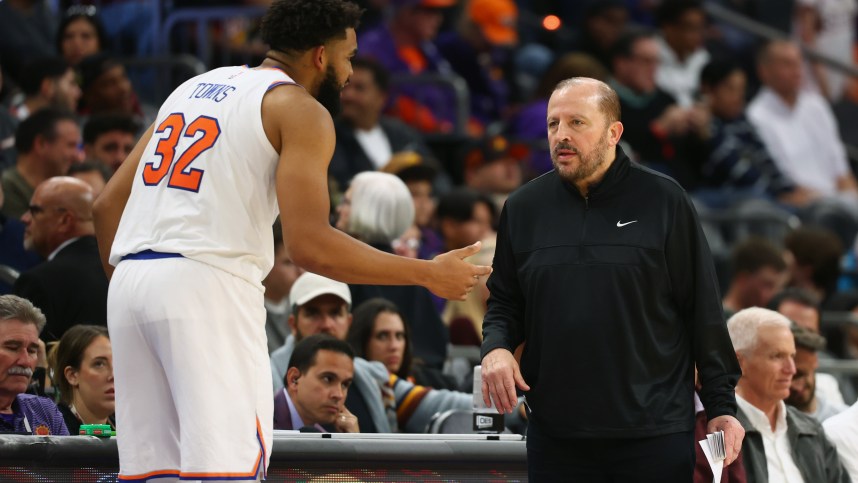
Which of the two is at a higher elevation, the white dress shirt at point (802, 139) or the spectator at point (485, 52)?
the spectator at point (485, 52)

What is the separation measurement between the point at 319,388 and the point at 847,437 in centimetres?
240

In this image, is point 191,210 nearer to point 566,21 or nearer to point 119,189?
point 119,189

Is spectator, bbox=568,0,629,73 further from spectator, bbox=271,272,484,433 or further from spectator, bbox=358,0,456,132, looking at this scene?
spectator, bbox=271,272,484,433

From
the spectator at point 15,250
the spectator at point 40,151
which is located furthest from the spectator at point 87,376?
the spectator at point 40,151

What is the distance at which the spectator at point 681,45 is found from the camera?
45.9ft

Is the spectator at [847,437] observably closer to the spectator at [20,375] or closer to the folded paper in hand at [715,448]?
the folded paper in hand at [715,448]

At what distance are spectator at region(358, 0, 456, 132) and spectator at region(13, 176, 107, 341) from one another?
5.40 m

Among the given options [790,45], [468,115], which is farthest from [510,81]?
[790,45]

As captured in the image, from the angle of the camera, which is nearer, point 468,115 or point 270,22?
point 270,22

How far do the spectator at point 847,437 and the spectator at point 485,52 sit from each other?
7250 millimetres

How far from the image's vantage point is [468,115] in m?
13.1

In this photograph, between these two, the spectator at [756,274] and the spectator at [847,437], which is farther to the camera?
the spectator at [756,274]

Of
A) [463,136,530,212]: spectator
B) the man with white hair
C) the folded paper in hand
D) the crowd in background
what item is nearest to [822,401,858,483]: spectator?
the man with white hair

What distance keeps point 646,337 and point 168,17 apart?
24.5 ft
